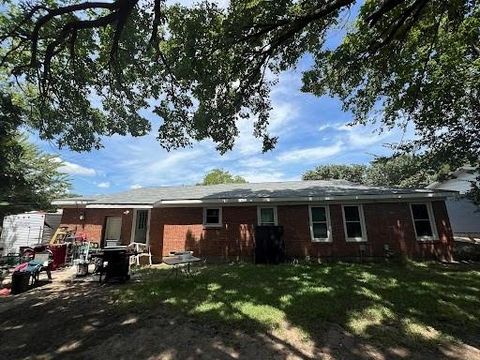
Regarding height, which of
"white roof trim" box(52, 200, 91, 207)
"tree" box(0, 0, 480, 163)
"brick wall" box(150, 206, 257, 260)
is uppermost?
"tree" box(0, 0, 480, 163)

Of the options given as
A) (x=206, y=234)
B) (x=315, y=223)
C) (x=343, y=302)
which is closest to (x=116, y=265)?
(x=206, y=234)

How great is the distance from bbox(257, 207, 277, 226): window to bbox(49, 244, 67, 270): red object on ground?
375 inches

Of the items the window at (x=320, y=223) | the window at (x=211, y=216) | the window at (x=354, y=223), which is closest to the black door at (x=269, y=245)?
the window at (x=320, y=223)

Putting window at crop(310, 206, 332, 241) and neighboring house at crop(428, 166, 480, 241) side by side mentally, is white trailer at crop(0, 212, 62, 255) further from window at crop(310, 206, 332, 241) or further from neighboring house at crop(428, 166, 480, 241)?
neighboring house at crop(428, 166, 480, 241)

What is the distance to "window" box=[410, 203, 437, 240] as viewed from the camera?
13180 mm

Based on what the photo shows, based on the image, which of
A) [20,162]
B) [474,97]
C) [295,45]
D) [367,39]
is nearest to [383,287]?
[295,45]

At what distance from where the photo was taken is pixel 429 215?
1334cm

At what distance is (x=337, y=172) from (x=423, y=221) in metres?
41.5

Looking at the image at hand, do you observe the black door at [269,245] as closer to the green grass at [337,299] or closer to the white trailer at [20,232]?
the green grass at [337,299]

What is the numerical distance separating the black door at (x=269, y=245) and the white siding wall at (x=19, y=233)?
52.4 feet

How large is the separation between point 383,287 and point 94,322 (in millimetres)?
7755

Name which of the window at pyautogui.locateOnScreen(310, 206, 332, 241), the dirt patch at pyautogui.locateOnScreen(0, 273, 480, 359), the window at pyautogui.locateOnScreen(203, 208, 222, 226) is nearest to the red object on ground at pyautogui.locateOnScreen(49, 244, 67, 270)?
the dirt patch at pyautogui.locateOnScreen(0, 273, 480, 359)

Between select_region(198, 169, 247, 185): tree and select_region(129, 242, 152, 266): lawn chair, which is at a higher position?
select_region(198, 169, 247, 185): tree

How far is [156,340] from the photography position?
5336mm
